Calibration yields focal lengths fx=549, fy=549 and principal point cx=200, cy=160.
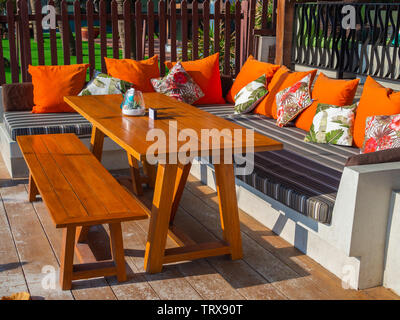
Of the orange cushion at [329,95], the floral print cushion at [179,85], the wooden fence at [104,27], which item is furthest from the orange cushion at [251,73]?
the wooden fence at [104,27]

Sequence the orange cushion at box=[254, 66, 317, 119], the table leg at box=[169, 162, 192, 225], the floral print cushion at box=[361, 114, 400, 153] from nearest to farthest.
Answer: the floral print cushion at box=[361, 114, 400, 153]
the table leg at box=[169, 162, 192, 225]
the orange cushion at box=[254, 66, 317, 119]

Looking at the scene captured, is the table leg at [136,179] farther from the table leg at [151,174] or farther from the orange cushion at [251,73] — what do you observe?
the orange cushion at [251,73]

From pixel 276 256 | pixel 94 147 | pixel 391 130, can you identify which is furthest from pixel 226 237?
pixel 94 147

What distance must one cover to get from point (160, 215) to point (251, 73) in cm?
277

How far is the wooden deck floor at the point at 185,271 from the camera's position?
294cm

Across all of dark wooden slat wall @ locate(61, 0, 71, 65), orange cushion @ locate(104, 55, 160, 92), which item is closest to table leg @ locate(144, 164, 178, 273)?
orange cushion @ locate(104, 55, 160, 92)

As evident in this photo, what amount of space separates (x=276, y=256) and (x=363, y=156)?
87cm

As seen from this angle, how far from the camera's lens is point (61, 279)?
2949 millimetres

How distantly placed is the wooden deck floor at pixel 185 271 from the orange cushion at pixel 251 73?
1.83m

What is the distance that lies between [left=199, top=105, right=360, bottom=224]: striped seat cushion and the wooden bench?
87cm

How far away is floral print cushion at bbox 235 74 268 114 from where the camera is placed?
514 cm

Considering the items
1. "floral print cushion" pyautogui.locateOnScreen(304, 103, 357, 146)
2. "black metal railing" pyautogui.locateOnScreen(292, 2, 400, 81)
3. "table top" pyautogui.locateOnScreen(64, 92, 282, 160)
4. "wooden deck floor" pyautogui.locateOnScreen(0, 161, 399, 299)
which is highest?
"black metal railing" pyautogui.locateOnScreen(292, 2, 400, 81)

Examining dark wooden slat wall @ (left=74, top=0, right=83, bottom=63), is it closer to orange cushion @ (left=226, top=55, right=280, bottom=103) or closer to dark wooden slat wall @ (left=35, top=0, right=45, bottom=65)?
dark wooden slat wall @ (left=35, top=0, right=45, bottom=65)

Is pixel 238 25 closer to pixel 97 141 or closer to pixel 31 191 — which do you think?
pixel 97 141
